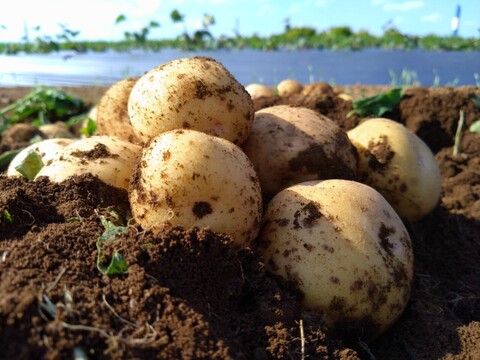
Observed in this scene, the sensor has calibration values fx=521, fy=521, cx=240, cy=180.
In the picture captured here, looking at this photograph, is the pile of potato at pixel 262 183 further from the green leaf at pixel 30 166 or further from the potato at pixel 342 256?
the green leaf at pixel 30 166

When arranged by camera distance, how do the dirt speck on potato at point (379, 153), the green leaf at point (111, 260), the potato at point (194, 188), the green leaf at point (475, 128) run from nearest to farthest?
the green leaf at point (111, 260)
the potato at point (194, 188)
the dirt speck on potato at point (379, 153)
the green leaf at point (475, 128)

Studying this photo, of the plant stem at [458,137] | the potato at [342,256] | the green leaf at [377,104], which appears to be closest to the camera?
the potato at [342,256]

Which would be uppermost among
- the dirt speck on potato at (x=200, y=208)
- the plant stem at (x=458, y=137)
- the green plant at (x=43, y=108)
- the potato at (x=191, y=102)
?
the potato at (x=191, y=102)

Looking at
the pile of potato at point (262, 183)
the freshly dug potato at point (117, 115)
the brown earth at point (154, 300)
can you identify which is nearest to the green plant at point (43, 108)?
the freshly dug potato at point (117, 115)

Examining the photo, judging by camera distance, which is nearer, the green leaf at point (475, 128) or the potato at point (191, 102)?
the potato at point (191, 102)

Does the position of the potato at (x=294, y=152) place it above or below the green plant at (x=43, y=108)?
above

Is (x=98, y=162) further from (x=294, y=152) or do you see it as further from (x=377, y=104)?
(x=377, y=104)

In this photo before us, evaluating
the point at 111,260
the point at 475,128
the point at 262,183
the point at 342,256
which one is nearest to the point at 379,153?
the point at 262,183
